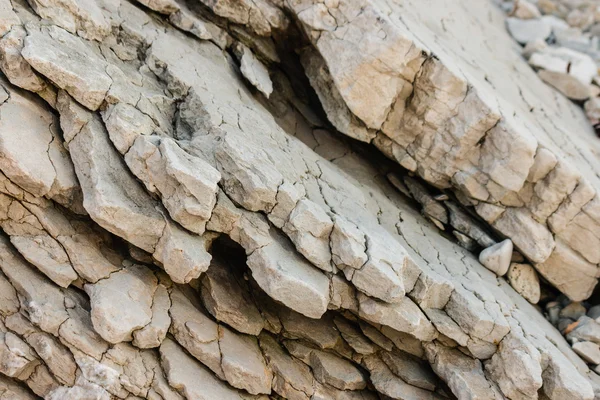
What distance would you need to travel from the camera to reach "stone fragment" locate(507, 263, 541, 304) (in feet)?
16.1

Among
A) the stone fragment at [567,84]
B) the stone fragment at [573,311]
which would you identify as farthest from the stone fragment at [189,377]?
the stone fragment at [567,84]

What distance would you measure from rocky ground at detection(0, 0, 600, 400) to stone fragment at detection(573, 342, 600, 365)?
19 millimetres

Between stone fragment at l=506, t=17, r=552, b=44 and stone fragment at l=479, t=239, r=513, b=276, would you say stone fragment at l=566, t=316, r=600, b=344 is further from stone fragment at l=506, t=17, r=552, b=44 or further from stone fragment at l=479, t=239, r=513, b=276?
stone fragment at l=506, t=17, r=552, b=44

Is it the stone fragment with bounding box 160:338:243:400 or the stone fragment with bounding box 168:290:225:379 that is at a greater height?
the stone fragment with bounding box 168:290:225:379

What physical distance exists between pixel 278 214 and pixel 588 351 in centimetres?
315

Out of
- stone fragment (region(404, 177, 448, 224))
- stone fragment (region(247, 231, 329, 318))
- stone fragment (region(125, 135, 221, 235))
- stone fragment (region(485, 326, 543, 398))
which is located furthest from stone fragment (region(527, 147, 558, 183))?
stone fragment (region(125, 135, 221, 235))

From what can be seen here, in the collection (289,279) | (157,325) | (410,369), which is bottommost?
(157,325)

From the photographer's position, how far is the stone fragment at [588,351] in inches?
174

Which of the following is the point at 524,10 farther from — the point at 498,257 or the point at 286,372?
the point at 286,372

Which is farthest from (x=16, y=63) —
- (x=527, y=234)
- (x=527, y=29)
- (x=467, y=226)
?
(x=527, y=29)

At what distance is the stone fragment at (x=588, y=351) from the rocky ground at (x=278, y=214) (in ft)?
0.06

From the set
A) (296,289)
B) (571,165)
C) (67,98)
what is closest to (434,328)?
(296,289)

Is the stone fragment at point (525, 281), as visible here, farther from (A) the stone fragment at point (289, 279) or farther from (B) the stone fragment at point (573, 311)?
(A) the stone fragment at point (289, 279)

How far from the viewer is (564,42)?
7.62 metres
